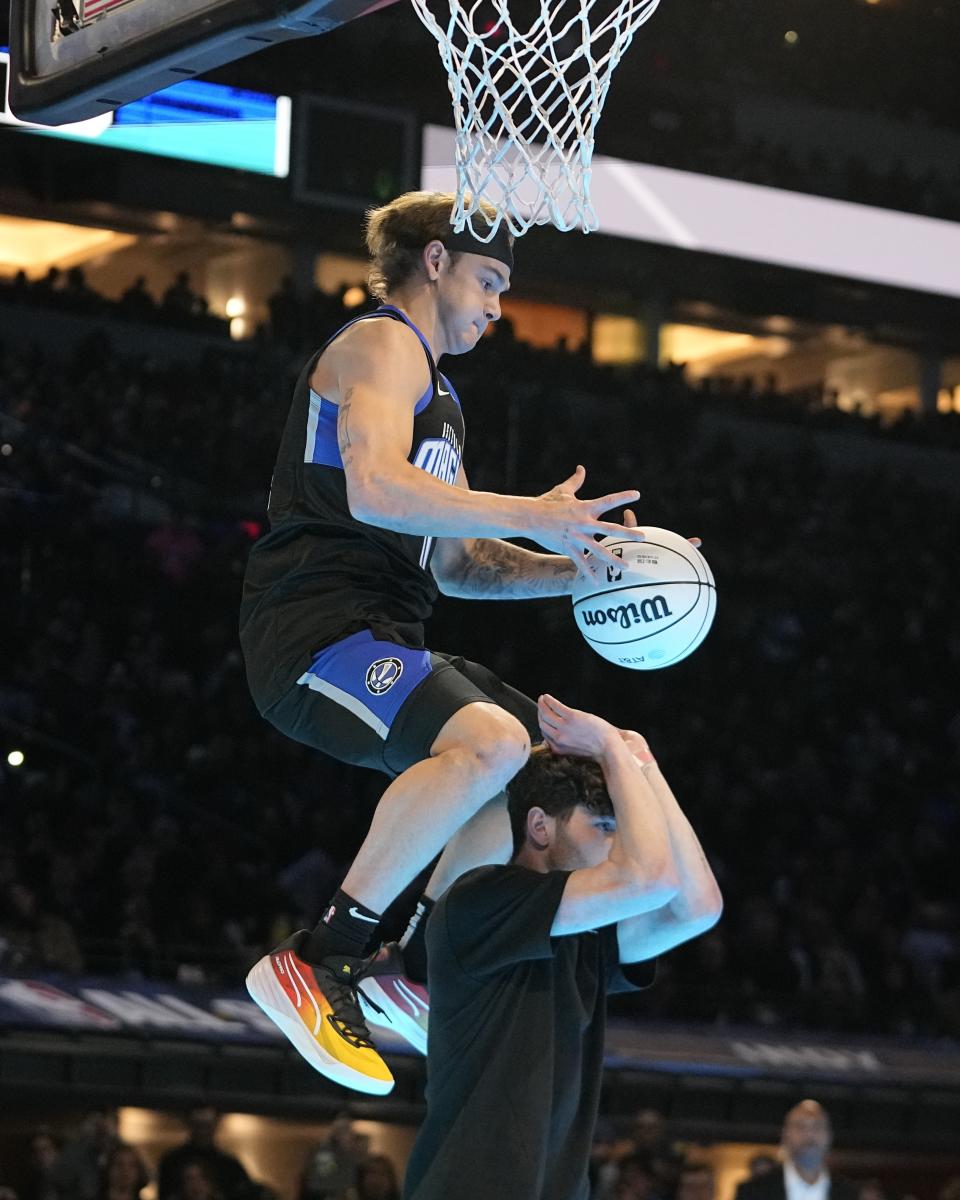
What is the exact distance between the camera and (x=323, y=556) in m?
4.61

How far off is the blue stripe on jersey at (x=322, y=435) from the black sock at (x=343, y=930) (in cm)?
109

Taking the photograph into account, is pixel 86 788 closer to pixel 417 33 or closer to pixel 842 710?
pixel 842 710

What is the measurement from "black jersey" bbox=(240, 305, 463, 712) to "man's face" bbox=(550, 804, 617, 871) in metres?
0.61

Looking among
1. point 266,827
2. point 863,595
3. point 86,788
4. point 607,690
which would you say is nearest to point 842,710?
point 863,595

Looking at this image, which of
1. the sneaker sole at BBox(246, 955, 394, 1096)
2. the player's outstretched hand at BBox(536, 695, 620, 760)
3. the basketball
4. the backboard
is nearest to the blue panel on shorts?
the player's outstretched hand at BBox(536, 695, 620, 760)

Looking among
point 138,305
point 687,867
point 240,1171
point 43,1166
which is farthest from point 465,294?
point 138,305

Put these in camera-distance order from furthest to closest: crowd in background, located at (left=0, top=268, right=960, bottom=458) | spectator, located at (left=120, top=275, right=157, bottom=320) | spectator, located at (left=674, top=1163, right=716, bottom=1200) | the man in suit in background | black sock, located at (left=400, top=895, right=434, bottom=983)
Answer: spectator, located at (left=120, top=275, right=157, bottom=320)
crowd in background, located at (left=0, top=268, right=960, bottom=458)
spectator, located at (left=674, top=1163, right=716, bottom=1200)
the man in suit in background
black sock, located at (left=400, top=895, right=434, bottom=983)

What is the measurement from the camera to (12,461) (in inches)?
584

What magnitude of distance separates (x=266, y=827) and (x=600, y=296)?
1233 centimetres

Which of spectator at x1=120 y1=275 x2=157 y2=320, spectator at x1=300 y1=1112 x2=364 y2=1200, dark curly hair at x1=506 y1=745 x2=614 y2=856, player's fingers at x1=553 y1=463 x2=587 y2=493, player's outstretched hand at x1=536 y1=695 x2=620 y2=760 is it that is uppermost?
spectator at x1=120 y1=275 x2=157 y2=320

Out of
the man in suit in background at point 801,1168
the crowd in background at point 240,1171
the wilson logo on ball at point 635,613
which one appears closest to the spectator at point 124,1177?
the crowd in background at point 240,1171

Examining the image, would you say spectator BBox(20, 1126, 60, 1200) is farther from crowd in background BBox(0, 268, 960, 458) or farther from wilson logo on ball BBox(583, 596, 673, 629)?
crowd in background BBox(0, 268, 960, 458)

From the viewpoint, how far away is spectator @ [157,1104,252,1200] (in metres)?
9.67

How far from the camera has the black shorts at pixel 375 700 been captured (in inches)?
171
